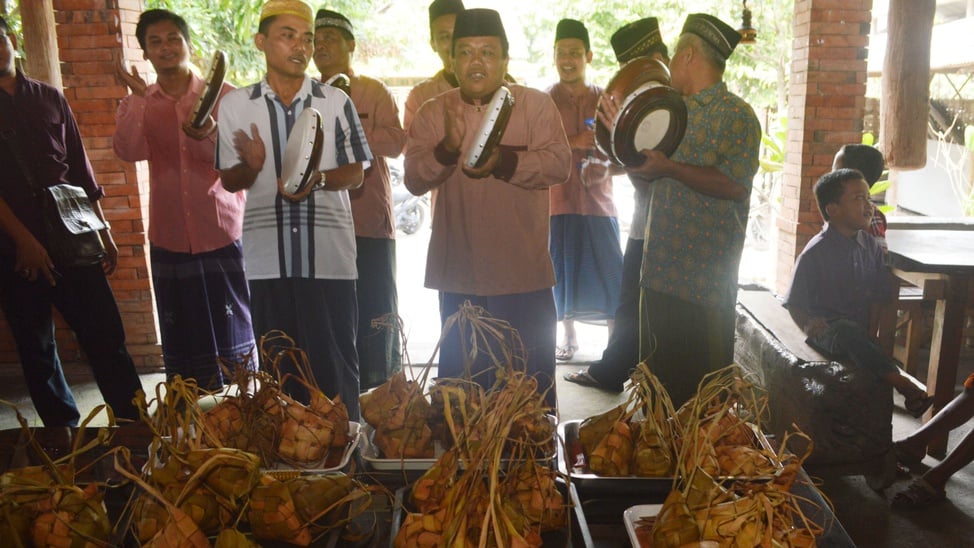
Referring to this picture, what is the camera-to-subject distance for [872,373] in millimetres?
3271

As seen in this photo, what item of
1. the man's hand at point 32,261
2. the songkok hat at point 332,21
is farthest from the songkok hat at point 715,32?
the man's hand at point 32,261

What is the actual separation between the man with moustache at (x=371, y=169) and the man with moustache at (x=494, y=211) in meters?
0.80

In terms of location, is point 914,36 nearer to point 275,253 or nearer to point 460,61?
point 460,61

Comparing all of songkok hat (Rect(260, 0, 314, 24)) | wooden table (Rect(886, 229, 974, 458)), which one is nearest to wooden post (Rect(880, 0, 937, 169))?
wooden table (Rect(886, 229, 974, 458))

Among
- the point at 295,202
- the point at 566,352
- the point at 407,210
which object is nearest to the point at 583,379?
the point at 566,352

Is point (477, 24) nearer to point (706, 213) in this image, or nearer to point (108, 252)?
point (706, 213)

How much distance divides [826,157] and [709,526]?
4033 mm

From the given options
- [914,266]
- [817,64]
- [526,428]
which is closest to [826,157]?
[817,64]

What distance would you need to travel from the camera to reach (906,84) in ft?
14.9

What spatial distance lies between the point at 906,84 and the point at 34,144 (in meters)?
4.68

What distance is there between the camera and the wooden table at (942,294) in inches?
139

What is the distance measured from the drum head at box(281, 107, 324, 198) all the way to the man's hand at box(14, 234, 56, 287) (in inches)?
60.9

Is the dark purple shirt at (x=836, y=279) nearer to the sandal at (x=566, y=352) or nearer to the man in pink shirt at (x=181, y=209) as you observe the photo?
the sandal at (x=566, y=352)

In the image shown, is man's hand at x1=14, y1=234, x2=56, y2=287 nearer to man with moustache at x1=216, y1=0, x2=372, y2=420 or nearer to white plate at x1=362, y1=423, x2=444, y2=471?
man with moustache at x1=216, y1=0, x2=372, y2=420
